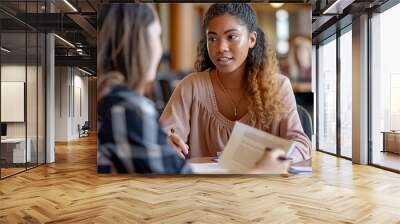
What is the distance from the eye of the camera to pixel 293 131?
5766mm

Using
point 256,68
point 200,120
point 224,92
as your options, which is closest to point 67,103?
point 200,120

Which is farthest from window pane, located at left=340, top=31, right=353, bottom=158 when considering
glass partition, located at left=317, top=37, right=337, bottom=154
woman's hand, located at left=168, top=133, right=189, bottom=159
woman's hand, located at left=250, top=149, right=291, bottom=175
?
woman's hand, located at left=168, top=133, right=189, bottom=159

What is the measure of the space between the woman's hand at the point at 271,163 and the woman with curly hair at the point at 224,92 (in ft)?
0.87

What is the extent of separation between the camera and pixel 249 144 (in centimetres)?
558

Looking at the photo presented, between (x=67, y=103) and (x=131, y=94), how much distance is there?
401 inches

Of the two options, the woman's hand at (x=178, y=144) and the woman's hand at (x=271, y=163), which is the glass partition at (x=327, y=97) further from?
the woman's hand at (x=178, y=144)

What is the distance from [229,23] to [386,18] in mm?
3302

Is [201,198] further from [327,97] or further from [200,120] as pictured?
[327,97]

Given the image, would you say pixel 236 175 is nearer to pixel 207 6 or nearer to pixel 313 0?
pixel 207 6

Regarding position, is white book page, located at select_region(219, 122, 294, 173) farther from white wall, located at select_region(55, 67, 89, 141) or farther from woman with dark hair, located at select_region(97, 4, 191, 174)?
white wall, located at select_region(55, 67, 89, 141)

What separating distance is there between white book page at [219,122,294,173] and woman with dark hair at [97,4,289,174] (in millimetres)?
220

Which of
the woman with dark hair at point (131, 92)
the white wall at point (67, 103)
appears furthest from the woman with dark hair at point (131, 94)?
the white wall at point (67, 103)

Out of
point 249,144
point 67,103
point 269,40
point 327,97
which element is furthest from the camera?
point 67,103

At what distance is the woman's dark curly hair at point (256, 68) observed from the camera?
18.5ft
